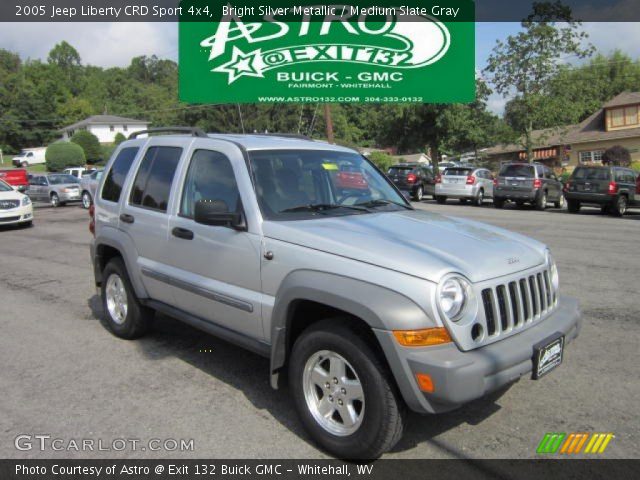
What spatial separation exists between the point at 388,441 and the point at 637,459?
1.52 m

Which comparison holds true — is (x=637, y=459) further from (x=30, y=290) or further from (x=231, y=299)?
(x=30, y=290)

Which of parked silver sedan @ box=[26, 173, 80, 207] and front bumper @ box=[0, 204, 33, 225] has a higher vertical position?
parked silver sedan @ box=[26, 173, 80, 207]

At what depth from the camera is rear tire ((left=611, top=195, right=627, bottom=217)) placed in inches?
692

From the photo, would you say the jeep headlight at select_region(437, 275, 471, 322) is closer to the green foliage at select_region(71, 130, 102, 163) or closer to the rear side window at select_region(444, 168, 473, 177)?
the rear side window at select_region(444, 168, 473, 177)

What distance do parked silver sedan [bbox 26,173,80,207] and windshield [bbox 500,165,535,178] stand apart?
1777 centimetres

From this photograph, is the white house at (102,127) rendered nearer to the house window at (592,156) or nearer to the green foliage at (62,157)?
the green foliage at (62,157)

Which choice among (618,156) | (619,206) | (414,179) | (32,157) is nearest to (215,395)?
(619,206)

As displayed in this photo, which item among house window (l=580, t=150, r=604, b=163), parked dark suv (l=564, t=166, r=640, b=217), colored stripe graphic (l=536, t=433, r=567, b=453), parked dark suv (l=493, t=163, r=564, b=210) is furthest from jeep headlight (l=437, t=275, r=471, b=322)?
house window (l=580, t=150, r=604, b=163)

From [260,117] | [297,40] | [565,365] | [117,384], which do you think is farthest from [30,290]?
[260,117]

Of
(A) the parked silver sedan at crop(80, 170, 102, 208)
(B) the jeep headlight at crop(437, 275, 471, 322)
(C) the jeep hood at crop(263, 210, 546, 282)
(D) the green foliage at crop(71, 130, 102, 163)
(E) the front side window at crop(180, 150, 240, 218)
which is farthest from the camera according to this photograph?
(D) the green foliage at crop(71, 130, 102, 163)

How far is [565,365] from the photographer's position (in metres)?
4.64

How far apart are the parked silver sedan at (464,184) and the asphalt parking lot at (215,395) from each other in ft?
51.2

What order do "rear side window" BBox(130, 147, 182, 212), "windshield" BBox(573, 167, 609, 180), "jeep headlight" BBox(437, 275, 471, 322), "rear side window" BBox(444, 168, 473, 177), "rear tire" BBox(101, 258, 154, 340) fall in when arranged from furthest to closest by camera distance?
"rear side window" BBox(444, 168, 473, 177) < "windshield" BBox(573, 167, 609, 180) < "rear tire" BBox(101, 258, 154, 340) < "rear side window" BBox(130, 147, 182, 212) < "jeep headlight" BBox(437, 275, 471, 322)

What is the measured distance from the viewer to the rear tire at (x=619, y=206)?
17578 millimetres
